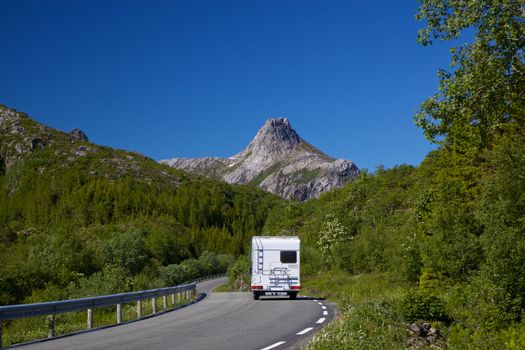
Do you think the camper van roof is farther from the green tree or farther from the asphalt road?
the green tree

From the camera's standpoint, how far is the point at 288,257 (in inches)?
1115

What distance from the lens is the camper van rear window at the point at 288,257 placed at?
28281mm

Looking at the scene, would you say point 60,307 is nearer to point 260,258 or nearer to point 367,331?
point 367,331

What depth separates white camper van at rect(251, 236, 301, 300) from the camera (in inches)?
1105

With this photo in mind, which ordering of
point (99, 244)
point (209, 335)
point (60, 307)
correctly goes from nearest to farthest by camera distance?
point (209, 335) < point (60, 307) < point (99, 244)

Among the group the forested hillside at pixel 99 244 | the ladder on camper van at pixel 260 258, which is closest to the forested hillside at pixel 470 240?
the ladder on camper van at pixel 260 258

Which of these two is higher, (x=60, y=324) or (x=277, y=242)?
(x=277, y=242)

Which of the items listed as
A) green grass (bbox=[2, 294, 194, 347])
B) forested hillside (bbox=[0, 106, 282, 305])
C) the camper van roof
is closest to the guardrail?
green grass (bbox=[2, 294, 194, 347])

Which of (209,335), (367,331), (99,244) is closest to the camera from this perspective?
(367,331)

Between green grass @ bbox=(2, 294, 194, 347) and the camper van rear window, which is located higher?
the camper van rear window

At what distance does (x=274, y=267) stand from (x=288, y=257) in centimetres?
91

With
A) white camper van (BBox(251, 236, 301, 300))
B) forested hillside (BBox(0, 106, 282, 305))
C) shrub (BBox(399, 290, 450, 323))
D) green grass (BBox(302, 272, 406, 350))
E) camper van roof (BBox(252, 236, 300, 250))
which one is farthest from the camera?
forested hillside (BBox(0, 106, 282, 305))

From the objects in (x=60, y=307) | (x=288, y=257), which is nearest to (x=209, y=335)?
(x=60, y=307)

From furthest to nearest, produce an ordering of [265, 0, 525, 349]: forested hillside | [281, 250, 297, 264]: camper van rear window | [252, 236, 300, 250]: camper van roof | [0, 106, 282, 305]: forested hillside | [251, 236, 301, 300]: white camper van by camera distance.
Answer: [0, 106, 282, 305]: forested hillside → [252, 236, 300, 250]: camper van roof → [281, 250, 297, 264]: camper van rear window → [251, 236, 301, 300]: white camper van → [265, 0, 525, 349]: forested hillside
